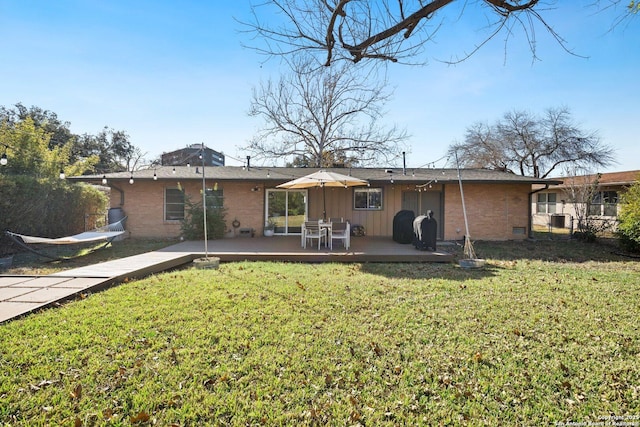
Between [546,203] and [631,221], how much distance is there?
12.7m

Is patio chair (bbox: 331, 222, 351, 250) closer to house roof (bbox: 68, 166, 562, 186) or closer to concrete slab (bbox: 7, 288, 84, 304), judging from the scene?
house roof (bbox: 68, 166, 562, 186)

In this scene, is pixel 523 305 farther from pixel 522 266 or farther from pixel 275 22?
pixel 275 22

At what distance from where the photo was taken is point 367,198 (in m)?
12.8

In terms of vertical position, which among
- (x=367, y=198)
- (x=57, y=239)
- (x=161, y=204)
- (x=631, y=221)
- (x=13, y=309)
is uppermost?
(x=367, y=198)

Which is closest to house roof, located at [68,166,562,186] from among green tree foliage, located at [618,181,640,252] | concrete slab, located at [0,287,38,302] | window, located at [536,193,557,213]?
green tree foliage, located at [618,181,640,252]

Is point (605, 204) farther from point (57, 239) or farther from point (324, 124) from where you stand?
point (57, 239)

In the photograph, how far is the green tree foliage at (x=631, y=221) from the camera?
9.52 metres

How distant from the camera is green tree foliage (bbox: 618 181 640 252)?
9.52m

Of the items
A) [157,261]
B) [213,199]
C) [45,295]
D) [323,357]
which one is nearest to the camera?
[323,357]

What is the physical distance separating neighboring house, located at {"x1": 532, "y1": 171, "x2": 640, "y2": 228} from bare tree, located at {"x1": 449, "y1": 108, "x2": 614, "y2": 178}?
14.0 ft

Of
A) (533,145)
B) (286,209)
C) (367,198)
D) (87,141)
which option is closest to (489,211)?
(367,198)

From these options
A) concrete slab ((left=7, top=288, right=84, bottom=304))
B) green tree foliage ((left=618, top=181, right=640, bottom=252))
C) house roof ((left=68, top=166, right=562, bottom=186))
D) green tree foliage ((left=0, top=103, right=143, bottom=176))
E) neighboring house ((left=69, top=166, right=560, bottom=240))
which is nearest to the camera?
concrete slab ((left=7, top=288, right=84, bottom=304))

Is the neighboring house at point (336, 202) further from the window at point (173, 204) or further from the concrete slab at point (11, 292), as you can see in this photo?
the concrete slab at point (11, 292)

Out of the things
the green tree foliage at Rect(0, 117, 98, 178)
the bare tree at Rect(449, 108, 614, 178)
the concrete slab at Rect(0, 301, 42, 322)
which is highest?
the bare tree at Rect(449, 108, 614, 178)
